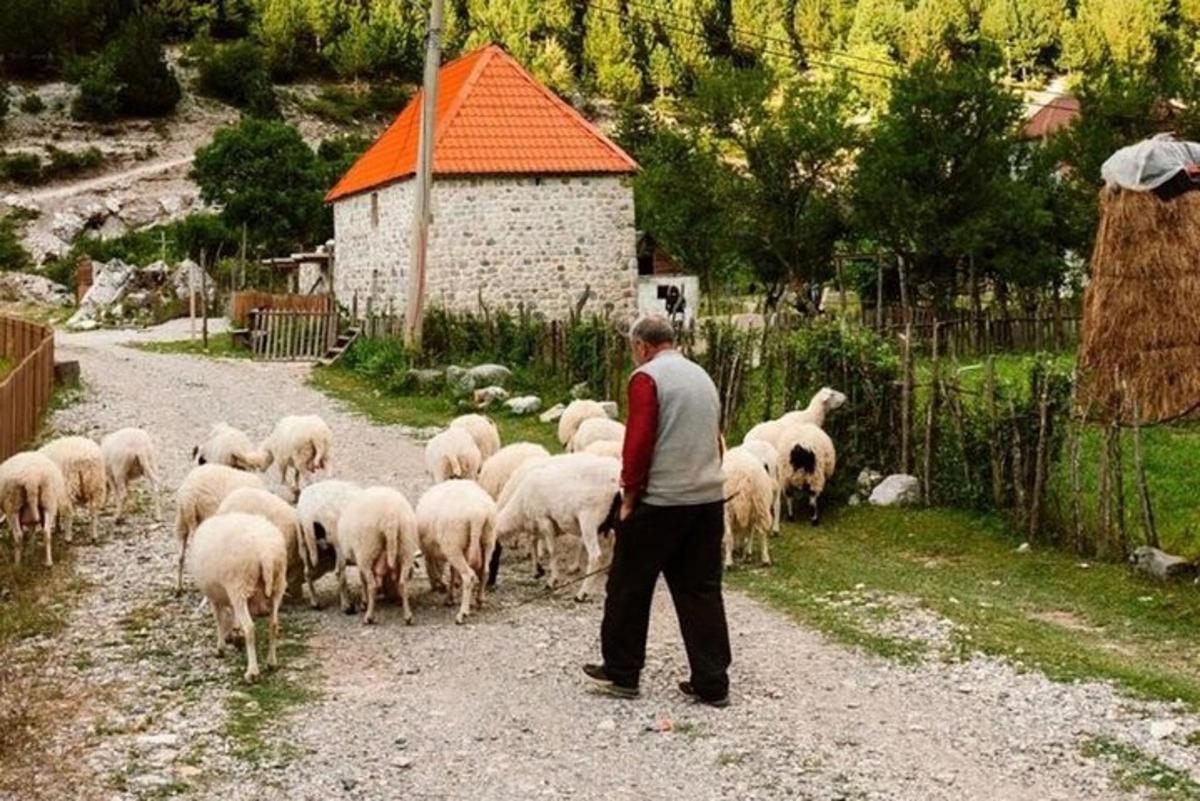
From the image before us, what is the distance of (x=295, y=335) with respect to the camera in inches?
1112

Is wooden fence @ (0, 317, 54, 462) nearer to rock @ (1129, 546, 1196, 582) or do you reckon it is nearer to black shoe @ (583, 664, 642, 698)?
black shoe @ (583, 664, 642, 698)

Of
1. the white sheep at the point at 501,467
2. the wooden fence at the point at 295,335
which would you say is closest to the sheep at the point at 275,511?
the white sheep at the point at 501,467

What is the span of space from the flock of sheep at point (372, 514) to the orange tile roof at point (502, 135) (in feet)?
57.3

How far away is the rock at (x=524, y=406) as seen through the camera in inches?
763

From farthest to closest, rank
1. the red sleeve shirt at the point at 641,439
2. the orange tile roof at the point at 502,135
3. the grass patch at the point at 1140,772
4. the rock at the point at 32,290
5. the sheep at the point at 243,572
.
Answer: the rock at the point at 32,290
the orange tile roof at the point at 502,135
the sheep at the point at 243,572
the red sleeve shirt at the point at 641,439
the grass patch at the point at 1140,772

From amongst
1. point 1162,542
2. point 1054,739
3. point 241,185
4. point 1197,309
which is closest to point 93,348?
point 241,185

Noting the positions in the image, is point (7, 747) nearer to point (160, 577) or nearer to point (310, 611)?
point (310, 611)

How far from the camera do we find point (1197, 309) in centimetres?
1647

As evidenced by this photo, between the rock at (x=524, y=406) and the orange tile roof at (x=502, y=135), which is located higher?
the orange tile roof at (x=502, y=135)

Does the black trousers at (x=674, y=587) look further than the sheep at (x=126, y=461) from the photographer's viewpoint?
No

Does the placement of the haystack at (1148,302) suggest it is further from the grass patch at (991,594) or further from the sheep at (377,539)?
the sheep at (377,539)

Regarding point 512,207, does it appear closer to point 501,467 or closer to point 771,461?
point 771,461

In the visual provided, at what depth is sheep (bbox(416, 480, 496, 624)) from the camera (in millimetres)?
8977

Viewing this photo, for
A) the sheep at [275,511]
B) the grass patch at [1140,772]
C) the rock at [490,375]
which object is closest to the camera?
the grass patch at [1140,772]
